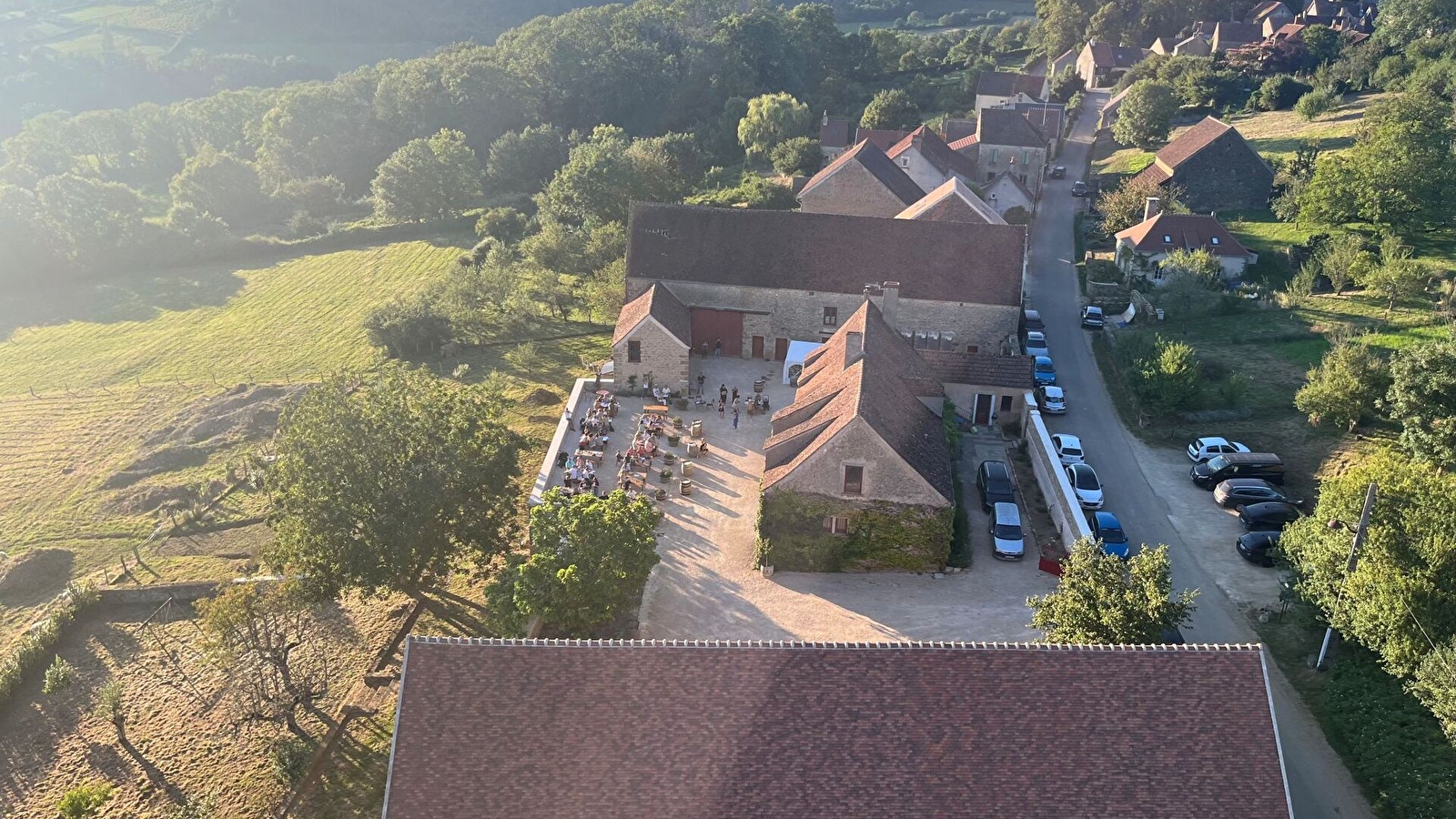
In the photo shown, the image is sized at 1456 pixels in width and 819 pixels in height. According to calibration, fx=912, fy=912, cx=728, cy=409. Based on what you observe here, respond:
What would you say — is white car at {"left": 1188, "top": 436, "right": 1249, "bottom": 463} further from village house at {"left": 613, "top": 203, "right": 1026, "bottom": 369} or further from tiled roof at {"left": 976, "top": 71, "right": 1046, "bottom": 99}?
tiled roof at {"left": 976, "top": 71, "right": 1046, "bottom": 99}

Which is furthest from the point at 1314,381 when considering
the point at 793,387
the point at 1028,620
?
the point at 793,387

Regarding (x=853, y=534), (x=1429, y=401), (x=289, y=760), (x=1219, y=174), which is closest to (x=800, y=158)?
(x=1219, y=174)

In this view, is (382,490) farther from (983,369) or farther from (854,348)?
(983,369)

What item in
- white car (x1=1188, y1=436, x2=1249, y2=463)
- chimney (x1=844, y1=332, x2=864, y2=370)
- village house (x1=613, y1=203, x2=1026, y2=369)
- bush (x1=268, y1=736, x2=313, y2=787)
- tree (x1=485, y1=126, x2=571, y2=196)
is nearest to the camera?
bush (x1=268, y1=736, x2=313, y2=787)

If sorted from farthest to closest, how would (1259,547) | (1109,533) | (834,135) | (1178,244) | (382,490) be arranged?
(834,135), (1178,244), (1109,533), (1259,547), (382,490)

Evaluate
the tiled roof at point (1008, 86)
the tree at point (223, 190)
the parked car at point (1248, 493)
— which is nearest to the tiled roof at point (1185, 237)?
the parked car at point (1248, 493)

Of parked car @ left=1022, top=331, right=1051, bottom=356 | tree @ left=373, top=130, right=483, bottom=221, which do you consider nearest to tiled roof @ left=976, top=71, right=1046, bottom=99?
tree @ left=373, top=130, right=483, bottom=221

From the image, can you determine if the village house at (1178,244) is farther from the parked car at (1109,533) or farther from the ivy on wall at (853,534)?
the ivy on wall at (853,534)
